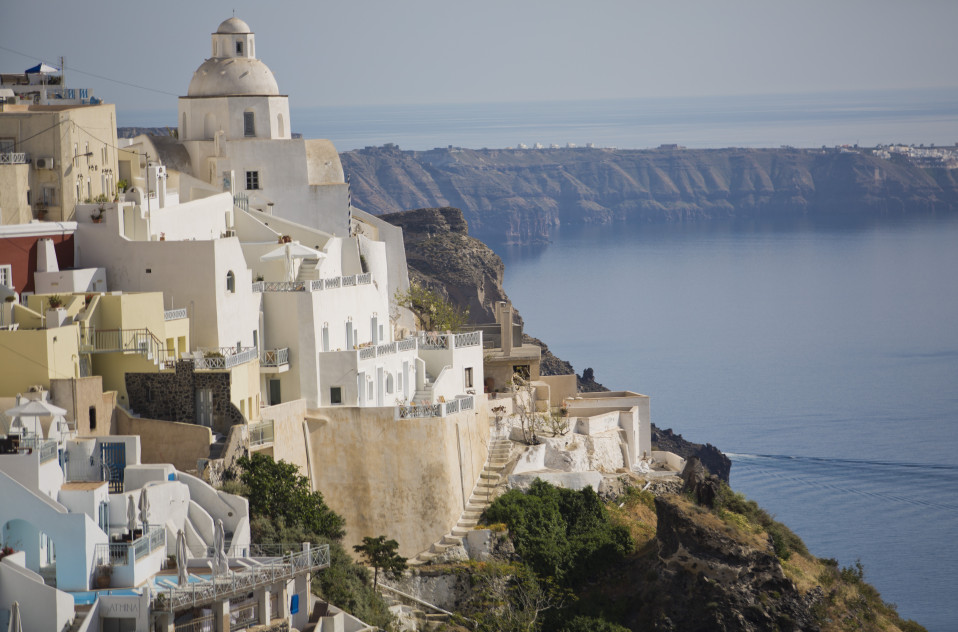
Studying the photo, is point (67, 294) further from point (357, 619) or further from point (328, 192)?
point (328, 192)

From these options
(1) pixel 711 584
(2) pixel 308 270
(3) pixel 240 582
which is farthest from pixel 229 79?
(3) pixel 240 582

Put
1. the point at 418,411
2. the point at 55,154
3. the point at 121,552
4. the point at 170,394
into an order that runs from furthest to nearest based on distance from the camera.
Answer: the point at 55,154 < the point at 418,411 < the point at 170,394 < the point at 121,552

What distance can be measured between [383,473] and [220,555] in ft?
34.7

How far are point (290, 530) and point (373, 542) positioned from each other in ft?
12.9

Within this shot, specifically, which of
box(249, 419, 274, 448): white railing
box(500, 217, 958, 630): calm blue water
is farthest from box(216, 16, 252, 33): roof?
box(500, 217, 958, 630): calm blue water

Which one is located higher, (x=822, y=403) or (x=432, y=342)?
(x=432, y=342)

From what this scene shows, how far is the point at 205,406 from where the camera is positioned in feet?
144

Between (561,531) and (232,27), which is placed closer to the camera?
(561,531)

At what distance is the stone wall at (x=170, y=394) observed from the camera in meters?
43.6

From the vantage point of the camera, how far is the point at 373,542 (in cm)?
4628

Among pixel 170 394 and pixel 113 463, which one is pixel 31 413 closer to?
pixel 113 463

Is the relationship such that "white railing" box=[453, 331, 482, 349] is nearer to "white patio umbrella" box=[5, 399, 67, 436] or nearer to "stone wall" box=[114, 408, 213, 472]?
"stone wall" box=[114, 408, 213, 472]

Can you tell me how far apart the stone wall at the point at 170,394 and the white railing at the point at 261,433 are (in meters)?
0.94

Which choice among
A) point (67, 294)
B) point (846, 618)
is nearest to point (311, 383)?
point (67, 294)
